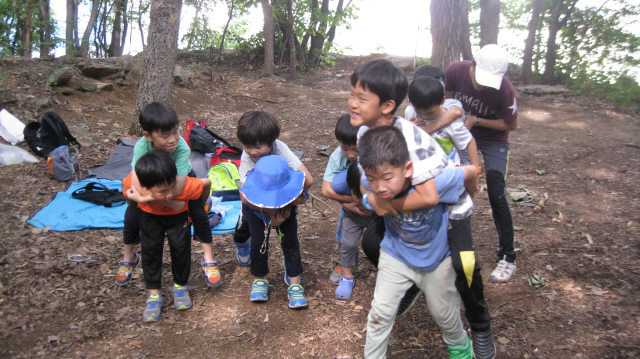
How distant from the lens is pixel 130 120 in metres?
8.20

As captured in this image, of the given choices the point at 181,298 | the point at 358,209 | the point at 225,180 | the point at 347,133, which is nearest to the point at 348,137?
the point at 347,133

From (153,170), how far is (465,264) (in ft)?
6.51

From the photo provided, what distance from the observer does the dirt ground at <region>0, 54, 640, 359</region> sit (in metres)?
2.76

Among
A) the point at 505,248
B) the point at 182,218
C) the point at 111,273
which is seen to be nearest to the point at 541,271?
the point at 505,248

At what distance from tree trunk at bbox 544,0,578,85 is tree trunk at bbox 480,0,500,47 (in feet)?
9.24

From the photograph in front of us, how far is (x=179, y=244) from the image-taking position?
3.06 meters

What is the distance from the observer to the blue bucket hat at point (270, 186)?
9.07 ft

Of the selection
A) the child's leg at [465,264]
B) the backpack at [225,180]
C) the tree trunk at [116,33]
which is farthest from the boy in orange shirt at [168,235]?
the tree trunk at [116,33]

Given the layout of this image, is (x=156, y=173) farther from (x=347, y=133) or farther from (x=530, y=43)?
(x=530, y=43)

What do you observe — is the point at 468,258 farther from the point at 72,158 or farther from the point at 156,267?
the point at 72,158

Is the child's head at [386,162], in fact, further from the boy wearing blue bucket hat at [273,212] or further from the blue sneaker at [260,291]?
the blue sneaker at [260,291]

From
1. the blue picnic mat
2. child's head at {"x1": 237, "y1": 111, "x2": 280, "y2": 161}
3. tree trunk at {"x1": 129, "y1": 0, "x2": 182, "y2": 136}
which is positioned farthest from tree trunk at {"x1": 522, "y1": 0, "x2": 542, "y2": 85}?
child's head at {"x1": 237, "y1": 111, "x2": 280, "y2": 161}

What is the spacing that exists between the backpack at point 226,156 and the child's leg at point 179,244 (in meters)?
2.90

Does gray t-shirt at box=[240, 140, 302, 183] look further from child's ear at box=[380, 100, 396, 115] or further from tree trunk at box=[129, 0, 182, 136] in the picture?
tree trunk at box=[129, 0, 182, 136]
